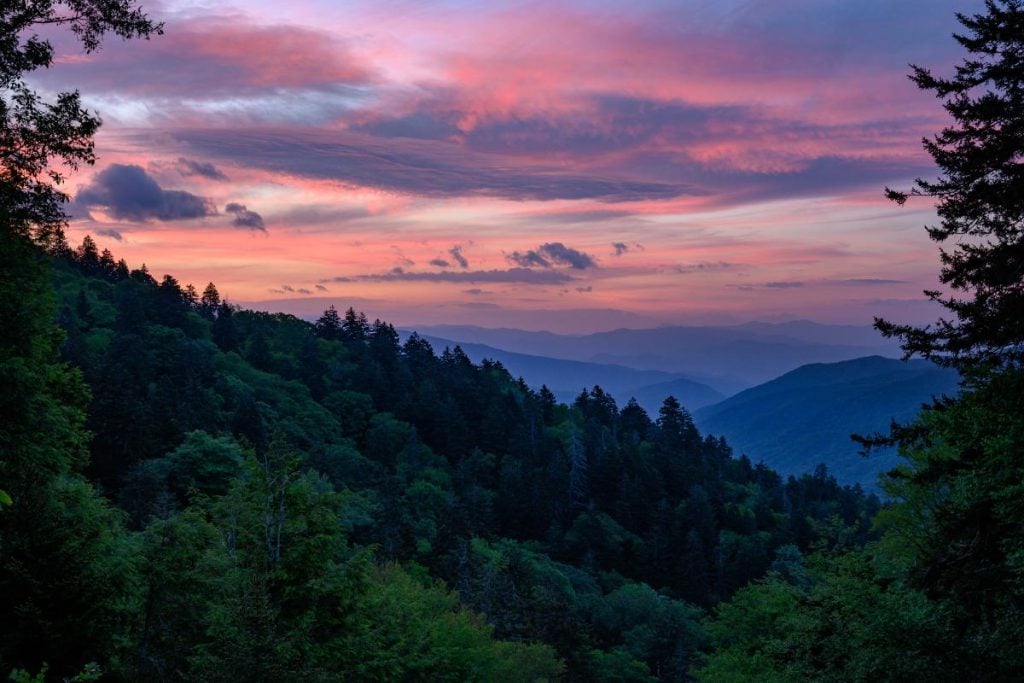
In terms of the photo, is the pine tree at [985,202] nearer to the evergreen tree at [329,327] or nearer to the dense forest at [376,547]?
the dense forest at [376,547]

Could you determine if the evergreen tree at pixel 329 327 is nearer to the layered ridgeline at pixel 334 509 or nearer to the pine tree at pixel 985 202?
the layered ridgeline at pixel 334 509

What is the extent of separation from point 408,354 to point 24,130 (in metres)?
130

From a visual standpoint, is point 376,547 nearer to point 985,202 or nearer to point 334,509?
point 334,509

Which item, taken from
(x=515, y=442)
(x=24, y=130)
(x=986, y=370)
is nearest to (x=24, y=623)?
(x=24, y=130)

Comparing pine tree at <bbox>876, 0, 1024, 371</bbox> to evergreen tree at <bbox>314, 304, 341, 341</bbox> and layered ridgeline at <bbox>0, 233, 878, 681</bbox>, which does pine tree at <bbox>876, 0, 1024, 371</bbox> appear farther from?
evergreen tree at <bbox>314, 304, 341, 341</bbox>

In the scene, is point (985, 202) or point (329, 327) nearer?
point (985, 202)

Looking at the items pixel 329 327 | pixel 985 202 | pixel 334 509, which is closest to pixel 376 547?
pixel 334 509

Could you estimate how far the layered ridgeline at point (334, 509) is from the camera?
17.9 meters

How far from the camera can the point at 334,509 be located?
71.7 ft

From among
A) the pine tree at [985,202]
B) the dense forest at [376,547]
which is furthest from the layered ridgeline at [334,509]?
the pine tree at [985,202]

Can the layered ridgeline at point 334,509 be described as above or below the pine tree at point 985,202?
below

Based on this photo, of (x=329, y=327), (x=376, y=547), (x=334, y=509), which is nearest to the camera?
(x=334, y=509)

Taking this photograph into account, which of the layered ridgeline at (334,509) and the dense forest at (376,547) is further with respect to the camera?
the layered ridgeline at (334,509)

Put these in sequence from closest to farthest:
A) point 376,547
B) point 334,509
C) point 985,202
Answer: point 985,202 → point 334,509 → point 376,547
